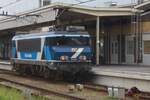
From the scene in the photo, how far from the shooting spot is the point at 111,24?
42.9 m

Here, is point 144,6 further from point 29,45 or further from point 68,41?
point 68,41

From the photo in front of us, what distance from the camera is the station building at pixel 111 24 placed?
36625 millimetres

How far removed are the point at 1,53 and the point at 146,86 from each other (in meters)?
50.6

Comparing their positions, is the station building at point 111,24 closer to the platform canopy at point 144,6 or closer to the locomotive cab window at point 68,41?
the platform canopy at point 144,6

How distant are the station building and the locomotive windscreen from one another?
4626 millimetres

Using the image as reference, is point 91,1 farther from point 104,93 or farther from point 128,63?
point 104,93

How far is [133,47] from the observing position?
40.8 metres

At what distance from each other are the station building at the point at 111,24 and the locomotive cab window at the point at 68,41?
832 centimetres

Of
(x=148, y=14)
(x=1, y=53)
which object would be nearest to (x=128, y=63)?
(x=148, y=14)

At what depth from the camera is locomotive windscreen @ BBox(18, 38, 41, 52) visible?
27747 millimetres

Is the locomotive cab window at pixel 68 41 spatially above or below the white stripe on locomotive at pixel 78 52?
above

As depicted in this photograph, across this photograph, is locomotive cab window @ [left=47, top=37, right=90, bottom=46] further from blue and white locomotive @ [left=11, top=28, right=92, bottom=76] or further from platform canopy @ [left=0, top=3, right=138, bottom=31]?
platform canopy @ [left=0, top=3, right=138, bottom=31]

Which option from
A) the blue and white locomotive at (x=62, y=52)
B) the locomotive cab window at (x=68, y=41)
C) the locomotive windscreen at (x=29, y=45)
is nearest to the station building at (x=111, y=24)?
the locomotive windscreen at (x=29, y=45)

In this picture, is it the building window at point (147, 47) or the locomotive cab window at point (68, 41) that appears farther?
the building window at point (147, 47)
